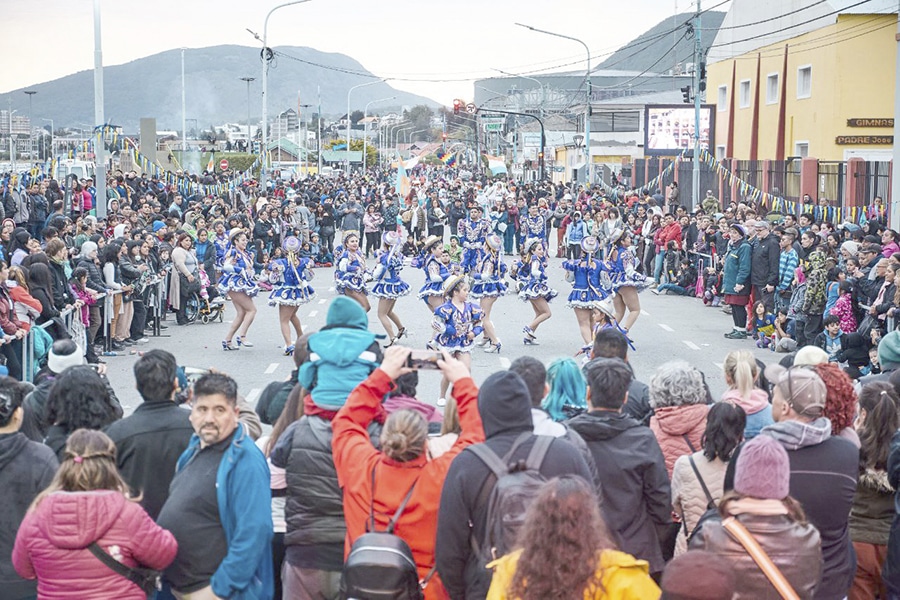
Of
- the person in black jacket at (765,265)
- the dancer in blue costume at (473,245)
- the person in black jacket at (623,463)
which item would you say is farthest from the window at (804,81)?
the person in black jacket at (623,463)

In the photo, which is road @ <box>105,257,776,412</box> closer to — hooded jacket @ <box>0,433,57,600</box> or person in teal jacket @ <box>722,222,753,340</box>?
person in teal jacket @ <box>722,222,753,340</box>

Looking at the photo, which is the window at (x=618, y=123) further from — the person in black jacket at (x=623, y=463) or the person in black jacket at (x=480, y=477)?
the person in black jacket at (x=480, y=477)

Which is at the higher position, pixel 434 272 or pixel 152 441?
pixel 152 441

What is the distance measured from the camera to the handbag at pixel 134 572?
502cm

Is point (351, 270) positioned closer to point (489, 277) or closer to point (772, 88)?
point (489, 277)

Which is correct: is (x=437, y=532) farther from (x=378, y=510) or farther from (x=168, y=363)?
(x=168, y=363)

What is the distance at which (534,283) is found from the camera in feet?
60.5

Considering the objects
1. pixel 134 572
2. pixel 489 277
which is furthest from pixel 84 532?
pixel 489 277

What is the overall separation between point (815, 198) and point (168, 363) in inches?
1104

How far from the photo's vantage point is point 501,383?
16.3 ft

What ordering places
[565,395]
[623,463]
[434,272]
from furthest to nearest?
[434,272] → [565,395] → [623,463]

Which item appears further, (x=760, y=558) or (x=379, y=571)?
(x=379, y=571)

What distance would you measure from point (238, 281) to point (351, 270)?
170 cm

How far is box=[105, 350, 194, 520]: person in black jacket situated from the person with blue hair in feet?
6.40
